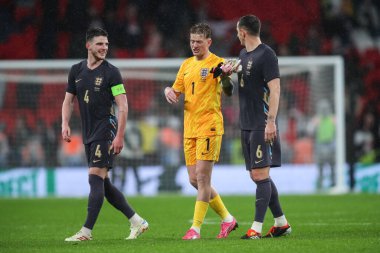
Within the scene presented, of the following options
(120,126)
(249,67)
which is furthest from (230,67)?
(120,126)

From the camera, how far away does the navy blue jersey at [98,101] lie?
8.72 metres

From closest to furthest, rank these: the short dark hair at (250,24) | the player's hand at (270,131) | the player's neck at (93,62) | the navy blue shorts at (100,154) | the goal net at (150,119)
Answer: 1. the player's hand at (270,131)
2. the short dark hair at (250,24)
3. the navy blue shorts at (100,154)
4. the player's neck at (93,62)
5. the goal net at (150,119)

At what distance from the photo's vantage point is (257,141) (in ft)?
27.5

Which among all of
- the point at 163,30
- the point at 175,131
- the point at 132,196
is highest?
the point at 163,30

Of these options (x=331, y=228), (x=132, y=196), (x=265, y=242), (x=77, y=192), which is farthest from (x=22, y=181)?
(x=265, y=242)

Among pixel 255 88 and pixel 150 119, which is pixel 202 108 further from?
pixel 150 119

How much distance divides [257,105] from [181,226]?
114 inches

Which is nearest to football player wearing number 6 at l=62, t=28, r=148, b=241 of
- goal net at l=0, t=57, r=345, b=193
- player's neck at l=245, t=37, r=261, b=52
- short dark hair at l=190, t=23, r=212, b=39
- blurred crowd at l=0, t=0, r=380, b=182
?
short dark hair at l=190, t=23, r=212, b=39

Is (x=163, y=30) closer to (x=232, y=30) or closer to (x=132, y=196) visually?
(x=232, y=30)

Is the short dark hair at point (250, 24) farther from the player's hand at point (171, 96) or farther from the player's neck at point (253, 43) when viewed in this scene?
the player's hand at point (171, 96)

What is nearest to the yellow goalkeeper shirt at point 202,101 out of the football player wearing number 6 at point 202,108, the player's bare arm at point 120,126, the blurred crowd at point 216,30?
the football player wearing number 6 at point 202,108

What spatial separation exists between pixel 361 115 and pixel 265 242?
48.9ft

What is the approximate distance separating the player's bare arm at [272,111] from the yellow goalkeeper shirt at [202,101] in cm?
68

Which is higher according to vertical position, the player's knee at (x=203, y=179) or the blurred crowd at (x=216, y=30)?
the blurred crowd at (x=216, y=30)
